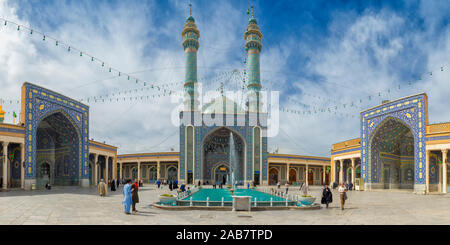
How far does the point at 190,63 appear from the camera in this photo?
40.7 meters

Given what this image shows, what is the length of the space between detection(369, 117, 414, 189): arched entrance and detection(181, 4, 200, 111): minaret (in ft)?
70.1

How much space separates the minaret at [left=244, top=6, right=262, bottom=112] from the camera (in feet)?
135

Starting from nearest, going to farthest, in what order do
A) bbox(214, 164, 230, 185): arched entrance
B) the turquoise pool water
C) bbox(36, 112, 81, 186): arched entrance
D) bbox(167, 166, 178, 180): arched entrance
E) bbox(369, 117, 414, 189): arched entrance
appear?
the turquoise pool water, bbox(369, 117, 414, 189): arched entrance, bbox(36, 112, 81, 186): arched entrance, bbox(214, 164, 230, 185): arched entrance, bbox(167, 166, 178, 180): arched entrance

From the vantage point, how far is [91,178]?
3700cm

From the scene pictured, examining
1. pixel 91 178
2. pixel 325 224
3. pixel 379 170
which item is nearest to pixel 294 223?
pixel 325 224

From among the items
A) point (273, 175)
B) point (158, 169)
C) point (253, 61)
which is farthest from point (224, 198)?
point (273, 175)

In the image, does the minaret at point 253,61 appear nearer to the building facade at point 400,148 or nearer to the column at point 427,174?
the building facade at point 400,148

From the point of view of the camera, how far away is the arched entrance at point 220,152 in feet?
136

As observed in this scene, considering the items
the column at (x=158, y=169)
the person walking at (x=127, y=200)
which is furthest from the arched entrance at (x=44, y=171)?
the person walking at (x=127, y=200)

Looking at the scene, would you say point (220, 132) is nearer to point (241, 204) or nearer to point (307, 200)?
point (307, 200)

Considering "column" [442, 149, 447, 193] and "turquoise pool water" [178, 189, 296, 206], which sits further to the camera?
"column" [442, 149, 447, 193]

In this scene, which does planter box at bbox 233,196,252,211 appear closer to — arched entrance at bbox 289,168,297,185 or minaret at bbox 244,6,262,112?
minaret at bbox 244,6,262,112

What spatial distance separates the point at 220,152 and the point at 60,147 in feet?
63.4

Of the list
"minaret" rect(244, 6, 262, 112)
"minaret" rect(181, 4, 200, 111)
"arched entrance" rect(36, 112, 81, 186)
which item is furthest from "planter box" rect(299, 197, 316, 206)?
"minaret" rect(181, 4, 200, 111)
